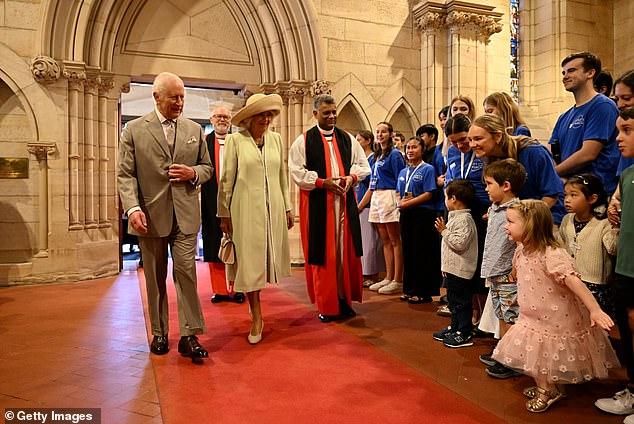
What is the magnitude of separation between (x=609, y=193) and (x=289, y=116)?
17.0 ft

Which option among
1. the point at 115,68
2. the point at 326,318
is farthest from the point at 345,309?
the point at 115,68

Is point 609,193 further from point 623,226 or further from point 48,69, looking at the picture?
point 48,69

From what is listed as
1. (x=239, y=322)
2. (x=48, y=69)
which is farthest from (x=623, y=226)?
(x=48, y=69)

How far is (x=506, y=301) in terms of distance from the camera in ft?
9.90

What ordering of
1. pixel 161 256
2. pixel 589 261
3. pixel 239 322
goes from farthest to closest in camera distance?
pixel 239 322 → pixel 161 256 → pixel 589 261

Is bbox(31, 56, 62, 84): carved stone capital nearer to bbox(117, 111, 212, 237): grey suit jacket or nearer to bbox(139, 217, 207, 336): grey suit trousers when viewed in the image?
bbox(117, 111, 212, 237): grey suit jacket

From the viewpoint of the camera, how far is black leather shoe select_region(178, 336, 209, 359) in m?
3.33

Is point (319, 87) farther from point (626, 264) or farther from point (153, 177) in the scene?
point (626, 264)

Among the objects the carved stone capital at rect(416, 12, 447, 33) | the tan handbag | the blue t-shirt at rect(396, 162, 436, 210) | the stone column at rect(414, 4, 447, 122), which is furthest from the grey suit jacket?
the carved stone capital at rect(416, 12, 447, 33)

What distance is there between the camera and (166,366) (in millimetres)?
3240

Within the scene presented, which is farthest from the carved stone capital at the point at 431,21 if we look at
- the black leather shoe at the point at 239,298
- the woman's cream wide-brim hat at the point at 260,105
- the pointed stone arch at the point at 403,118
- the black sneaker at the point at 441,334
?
the black sneaker at the point at 441,334

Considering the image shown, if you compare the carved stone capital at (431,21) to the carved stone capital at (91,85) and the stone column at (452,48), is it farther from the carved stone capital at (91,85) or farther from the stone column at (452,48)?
the carved stone capital at (91,85)

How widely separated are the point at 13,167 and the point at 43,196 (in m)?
0.55

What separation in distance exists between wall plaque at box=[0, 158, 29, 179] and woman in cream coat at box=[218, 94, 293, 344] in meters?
4.07
